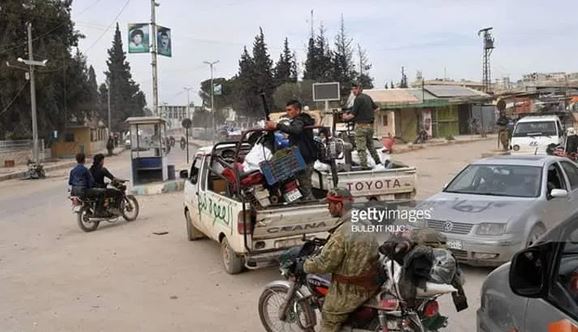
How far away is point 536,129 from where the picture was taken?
77.4 feet

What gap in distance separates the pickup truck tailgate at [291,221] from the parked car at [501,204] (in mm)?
1398

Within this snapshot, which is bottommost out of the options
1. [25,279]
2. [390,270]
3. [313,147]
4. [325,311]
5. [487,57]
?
[25,279]

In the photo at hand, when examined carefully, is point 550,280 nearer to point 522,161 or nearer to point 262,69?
point 522,161

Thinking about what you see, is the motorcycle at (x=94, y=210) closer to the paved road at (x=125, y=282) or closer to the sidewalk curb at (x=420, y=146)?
the paved road at (x=125, y=282)

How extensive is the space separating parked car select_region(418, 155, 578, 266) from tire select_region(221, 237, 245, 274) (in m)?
2.55

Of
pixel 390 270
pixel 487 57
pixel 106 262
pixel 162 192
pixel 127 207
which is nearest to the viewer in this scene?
pixel 390 270

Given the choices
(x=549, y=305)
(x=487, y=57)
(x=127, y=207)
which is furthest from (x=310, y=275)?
(x=487, y=57)

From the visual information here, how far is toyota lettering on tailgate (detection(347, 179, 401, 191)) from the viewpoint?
Result: 1155 centimetres

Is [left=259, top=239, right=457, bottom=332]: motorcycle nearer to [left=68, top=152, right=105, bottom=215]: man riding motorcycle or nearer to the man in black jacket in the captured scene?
the man in black jacket

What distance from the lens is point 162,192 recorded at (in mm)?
19359

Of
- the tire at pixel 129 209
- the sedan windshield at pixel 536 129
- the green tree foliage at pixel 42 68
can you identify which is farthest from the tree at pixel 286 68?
the tire at pixel 129 209

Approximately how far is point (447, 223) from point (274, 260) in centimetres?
227

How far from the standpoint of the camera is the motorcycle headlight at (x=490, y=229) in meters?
7.50

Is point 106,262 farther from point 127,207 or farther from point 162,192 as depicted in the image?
point 162,192
